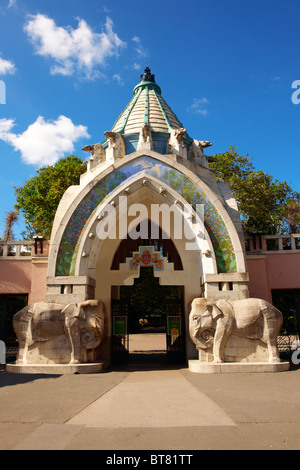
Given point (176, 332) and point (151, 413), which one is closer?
point (151, 413)

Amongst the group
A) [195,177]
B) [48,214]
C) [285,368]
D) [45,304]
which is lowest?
[285,368]

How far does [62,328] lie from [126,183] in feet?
15.5

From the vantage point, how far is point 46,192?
906 inches

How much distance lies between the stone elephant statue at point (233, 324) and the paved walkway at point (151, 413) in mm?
1172

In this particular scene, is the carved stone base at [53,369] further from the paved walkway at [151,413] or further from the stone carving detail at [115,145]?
the stone carving detail at [115,145]

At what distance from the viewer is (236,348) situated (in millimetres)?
9047

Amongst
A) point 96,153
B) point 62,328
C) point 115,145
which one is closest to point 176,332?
point 62,328

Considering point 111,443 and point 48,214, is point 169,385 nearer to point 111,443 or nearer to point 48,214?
point 111,443

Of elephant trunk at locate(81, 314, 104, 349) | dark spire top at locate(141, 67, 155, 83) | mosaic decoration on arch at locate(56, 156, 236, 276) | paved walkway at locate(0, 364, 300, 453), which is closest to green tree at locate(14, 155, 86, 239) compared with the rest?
dark spire top at locate(141, 67, 155, 83)

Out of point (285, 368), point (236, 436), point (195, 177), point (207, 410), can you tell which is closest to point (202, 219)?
point (195, 177)

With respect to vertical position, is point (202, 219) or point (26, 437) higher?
point (202, 219)

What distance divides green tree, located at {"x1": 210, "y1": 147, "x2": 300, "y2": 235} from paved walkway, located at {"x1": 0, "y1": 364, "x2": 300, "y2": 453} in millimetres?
15966

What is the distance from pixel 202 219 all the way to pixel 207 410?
644 cm

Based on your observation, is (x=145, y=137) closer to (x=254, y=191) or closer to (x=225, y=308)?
(x=225, y=308)
